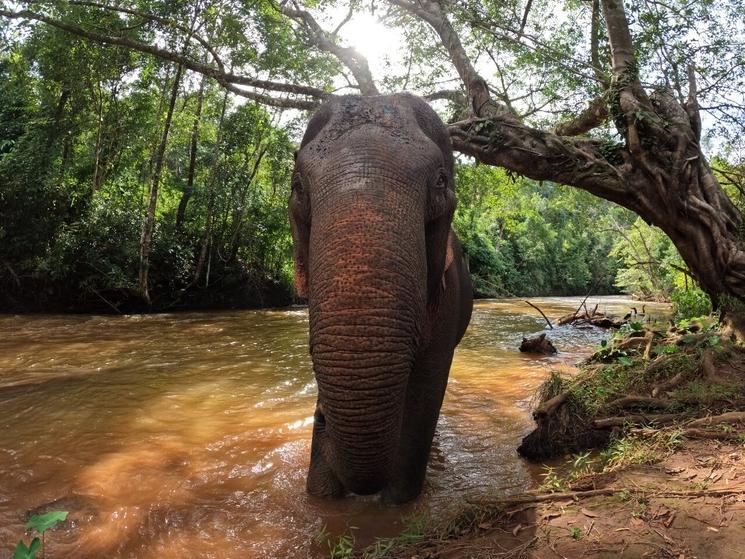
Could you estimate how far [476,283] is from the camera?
121ft

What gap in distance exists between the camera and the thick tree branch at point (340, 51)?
11.7 m

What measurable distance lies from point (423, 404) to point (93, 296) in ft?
55.5

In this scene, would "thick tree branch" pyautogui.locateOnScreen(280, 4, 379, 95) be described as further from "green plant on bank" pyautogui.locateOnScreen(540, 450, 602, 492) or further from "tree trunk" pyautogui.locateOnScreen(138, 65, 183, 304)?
"green plant on bank" pyautogui.locateOnScreen(540, 450, 602, 492)

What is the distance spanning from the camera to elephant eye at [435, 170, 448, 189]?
265 centimetres

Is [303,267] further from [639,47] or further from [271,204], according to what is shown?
[271,204]

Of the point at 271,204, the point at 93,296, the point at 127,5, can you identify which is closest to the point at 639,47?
the point at 127,5

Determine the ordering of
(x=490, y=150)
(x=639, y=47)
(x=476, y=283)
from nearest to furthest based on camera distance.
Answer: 1. (x=490, y=150)
2. (x=639, y=47)
3. (x=476, y=283)

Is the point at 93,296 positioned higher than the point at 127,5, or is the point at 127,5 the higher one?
the point at 127,5

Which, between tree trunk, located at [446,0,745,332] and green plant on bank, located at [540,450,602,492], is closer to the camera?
green plant on bank, located at [540,450,602,492]

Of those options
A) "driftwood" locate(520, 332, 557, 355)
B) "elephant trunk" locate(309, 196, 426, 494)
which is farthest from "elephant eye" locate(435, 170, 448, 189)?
"driftwood" locate(520, 332, 557, 355)

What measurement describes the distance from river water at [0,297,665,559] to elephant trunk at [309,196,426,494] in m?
1.04

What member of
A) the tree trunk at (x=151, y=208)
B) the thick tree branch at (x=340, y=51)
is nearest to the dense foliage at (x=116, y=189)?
the tree trunk at (x=151, y=208)

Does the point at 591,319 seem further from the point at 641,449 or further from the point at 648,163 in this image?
the point at 641,449

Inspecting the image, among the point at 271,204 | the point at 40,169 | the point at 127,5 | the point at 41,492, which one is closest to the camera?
the point at 41,492
